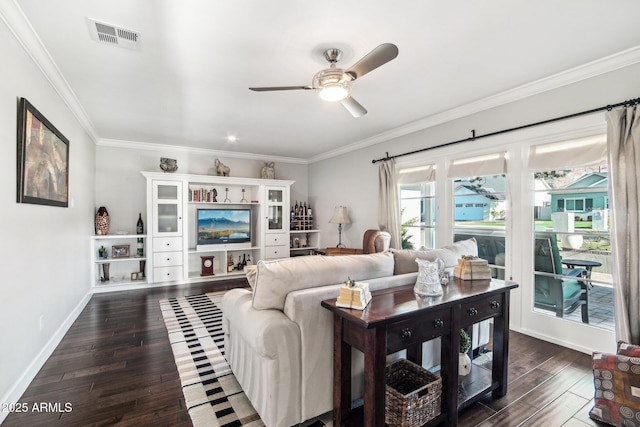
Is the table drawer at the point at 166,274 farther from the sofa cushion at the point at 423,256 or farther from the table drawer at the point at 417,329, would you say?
the table drawer at the point at 417,329

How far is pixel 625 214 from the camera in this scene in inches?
94.9

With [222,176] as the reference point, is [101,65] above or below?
above

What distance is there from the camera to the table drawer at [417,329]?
1.55 metres

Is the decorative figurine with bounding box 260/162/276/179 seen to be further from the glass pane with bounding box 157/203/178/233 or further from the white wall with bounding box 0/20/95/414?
the white wall with bounding box 0/20/95/414

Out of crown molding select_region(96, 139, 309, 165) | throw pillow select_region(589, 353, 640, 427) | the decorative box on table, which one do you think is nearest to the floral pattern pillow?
throw pillow select_region(589, 353, 640, 427)

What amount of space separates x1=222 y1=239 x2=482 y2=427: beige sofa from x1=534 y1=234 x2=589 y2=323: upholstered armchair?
6.72 ft

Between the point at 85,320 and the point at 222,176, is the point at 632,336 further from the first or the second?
the point at 222,176

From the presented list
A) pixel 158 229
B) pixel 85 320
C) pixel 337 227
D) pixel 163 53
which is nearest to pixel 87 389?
pixel 85 320

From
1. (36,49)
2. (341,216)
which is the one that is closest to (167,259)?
(341,216)

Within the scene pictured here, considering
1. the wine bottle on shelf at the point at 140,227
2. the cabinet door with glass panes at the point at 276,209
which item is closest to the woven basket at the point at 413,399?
the cabinet door with glass panes at the point at 276,209

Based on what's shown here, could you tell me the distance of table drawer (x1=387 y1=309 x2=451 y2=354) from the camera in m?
1.55

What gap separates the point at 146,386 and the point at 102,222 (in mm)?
3628

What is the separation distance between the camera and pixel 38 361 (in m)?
2.41

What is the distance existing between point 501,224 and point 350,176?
280 cm
